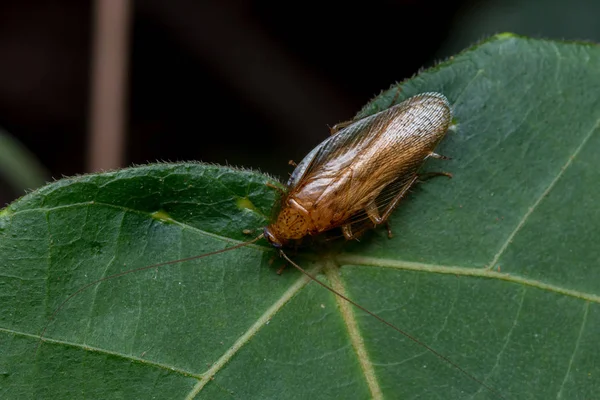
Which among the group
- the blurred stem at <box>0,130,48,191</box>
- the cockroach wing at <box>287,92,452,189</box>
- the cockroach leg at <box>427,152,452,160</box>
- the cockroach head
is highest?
the blurred stem at <box>0,130,48,191</box>

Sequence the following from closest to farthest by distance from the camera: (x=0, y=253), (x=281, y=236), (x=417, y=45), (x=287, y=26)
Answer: (x=0, y=253)
(x=281, y=236)
(x=417, y=45)
(x=287, y=26)

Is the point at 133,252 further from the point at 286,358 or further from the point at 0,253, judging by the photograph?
the point at 286,358

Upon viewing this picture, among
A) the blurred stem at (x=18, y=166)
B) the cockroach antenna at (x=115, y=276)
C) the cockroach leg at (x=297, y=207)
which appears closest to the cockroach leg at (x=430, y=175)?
the cockroach leg at (x=297, y=207)

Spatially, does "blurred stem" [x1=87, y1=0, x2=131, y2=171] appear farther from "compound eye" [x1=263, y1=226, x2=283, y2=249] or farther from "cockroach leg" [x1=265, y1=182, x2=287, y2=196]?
"compound eye" [x1=263, y1=226, x2=283, y2=249]

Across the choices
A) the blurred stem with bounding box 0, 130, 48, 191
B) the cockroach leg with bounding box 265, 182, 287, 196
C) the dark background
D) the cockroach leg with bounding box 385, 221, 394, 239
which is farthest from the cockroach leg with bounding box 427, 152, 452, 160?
the blurred stem with bounding box 0, 130, 48, 191

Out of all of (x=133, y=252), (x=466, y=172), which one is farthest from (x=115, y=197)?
(x=466, y=172)

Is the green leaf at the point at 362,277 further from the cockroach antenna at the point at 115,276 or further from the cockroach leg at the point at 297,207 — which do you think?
the cockroach leg at the point at 297,207

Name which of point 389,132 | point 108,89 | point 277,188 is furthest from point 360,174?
point 108,89
